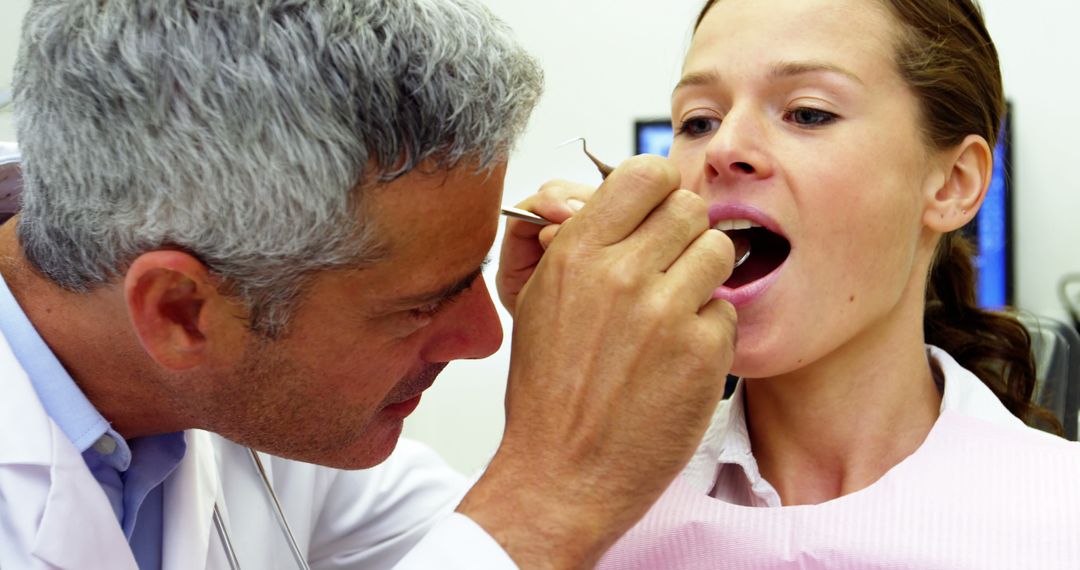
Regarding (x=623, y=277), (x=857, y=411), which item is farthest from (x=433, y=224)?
(x=857, y=411)

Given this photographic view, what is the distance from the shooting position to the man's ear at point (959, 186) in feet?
3.68

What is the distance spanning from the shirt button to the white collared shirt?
2.08 ft

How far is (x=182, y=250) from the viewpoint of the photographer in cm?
91

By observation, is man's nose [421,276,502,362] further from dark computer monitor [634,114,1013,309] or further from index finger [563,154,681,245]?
dark computer monitor [634,114,1013,309]

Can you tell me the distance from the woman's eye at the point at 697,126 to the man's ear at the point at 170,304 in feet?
1.85

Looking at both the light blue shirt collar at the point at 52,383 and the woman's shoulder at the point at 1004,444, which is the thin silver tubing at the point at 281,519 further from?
the woman's shoulder at the point at 1004,444

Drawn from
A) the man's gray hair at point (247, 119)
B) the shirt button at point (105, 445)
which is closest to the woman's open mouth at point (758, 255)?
the man's gray hair at point (247, 119)

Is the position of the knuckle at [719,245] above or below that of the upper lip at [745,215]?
above

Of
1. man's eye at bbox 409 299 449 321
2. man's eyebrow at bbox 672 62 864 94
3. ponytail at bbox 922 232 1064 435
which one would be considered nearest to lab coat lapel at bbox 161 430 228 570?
man's eye at bbox 409 299 449 321

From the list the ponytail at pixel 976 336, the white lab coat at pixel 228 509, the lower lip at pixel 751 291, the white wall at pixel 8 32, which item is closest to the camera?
the white lab coat at pixel 228 509

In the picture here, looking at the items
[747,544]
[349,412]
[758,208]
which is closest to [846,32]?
[758,208]

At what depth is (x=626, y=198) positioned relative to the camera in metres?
0.89

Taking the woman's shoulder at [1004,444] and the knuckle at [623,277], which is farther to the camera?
the woman's shoulder at [1004,444]

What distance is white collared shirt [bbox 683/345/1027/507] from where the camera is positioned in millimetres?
1138
